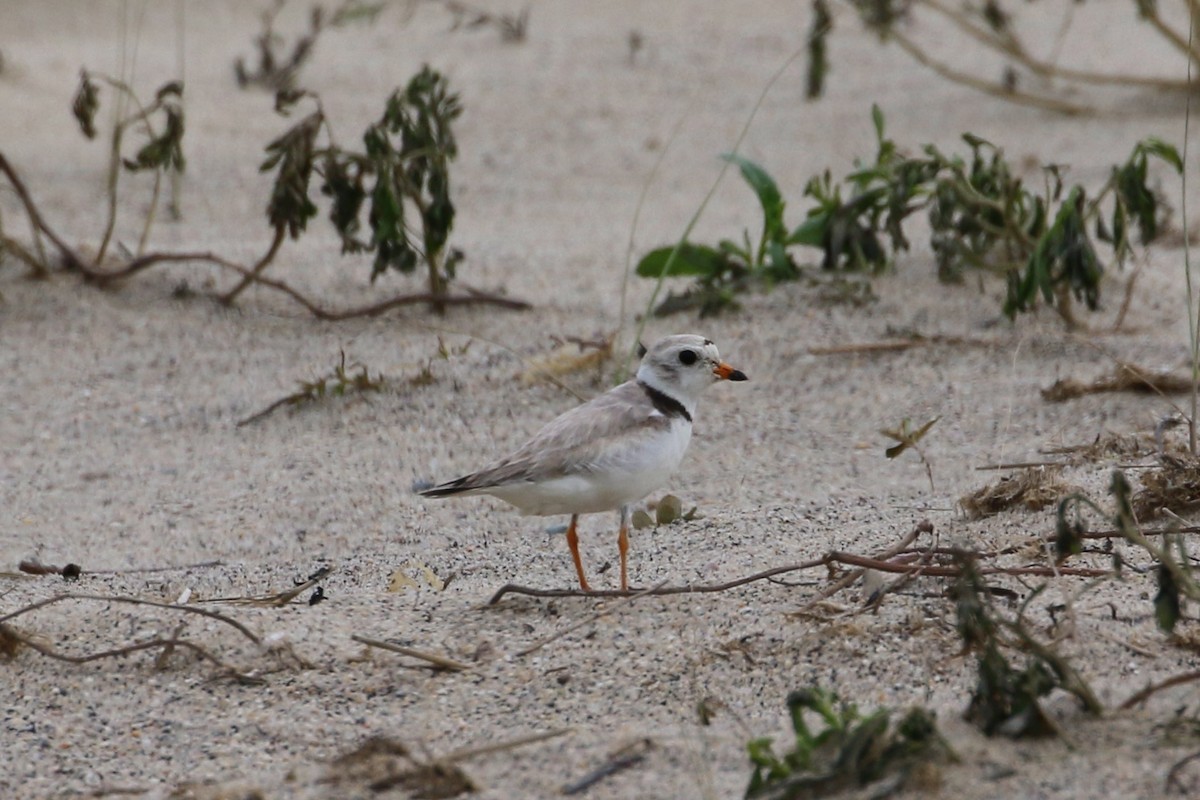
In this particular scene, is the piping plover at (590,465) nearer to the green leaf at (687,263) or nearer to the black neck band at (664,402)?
the black neck band at (664,402)

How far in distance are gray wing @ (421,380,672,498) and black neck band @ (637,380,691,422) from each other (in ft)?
0.36

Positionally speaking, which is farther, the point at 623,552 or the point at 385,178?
the point at 385,178

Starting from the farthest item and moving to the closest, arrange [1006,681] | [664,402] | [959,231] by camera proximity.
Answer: [959,231] → [664,402] → [1006,681]

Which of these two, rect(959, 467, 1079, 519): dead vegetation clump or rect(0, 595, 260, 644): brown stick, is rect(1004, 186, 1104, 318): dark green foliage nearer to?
rect(959, 467, 1079, 519): dead vegetation clump

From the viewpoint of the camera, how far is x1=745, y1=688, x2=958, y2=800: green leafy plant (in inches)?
95.2

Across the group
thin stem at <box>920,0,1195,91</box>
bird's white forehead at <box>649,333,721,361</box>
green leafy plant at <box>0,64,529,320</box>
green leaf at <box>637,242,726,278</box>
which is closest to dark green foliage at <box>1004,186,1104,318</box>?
green leaf at <box>637,242,726,278</box>

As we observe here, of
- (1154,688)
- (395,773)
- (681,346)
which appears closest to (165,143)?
(681,346)

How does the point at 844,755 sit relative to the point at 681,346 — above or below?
below

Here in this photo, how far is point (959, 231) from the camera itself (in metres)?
5.58

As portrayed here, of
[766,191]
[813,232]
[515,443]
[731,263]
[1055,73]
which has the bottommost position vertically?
[515,443]


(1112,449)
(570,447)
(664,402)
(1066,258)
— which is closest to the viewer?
(570,447)

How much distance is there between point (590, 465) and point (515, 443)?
58.0 inches

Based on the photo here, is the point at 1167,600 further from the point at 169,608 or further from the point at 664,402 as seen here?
the point at 169,608

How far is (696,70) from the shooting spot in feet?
30.7
